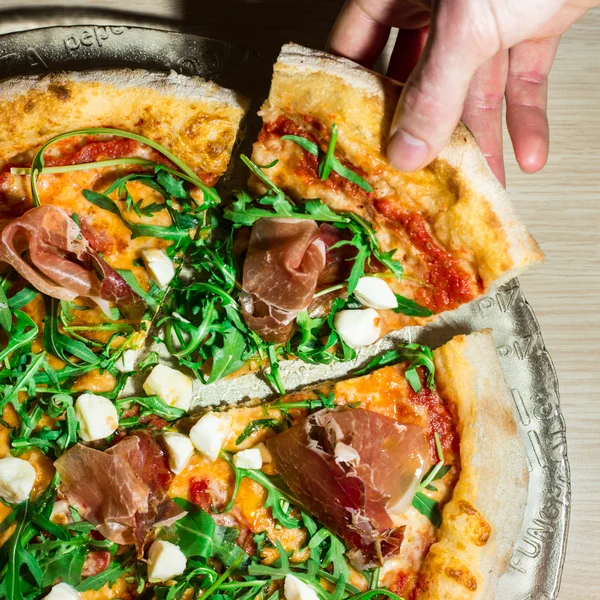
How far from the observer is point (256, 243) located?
2.26 m

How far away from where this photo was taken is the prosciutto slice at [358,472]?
2.10 meters

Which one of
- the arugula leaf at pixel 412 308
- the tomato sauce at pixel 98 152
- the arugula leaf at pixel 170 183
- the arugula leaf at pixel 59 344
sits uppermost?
Answer: the tomato sauce at pixel 98 152

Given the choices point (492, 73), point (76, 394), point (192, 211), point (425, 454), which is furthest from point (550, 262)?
point (76, 394)

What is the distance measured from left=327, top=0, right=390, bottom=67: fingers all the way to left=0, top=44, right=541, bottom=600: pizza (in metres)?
0.38

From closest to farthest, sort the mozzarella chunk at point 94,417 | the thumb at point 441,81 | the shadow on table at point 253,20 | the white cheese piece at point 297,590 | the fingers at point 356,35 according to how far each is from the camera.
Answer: the thumb at point 441,81
the white cheese piece at point 297,590
the mozzarella chunk at point 94,417
the fingers at point 356,35
the shadow on table at point 253,20

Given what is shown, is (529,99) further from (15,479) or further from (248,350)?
(15,479)

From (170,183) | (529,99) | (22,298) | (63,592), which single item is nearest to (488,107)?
(529,99)

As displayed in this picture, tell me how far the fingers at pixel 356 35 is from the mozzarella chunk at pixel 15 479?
6.15 feet

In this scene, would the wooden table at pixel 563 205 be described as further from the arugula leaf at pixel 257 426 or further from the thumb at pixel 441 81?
the arugula leaf at pixel 257 426

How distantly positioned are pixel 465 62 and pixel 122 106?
116 cm

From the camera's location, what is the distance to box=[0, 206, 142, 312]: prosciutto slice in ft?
6.93

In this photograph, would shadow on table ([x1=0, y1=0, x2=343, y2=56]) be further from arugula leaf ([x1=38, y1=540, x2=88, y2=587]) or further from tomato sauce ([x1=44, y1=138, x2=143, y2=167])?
arugula leaf ([x1=38, y1=540, x2=88, y2=587])

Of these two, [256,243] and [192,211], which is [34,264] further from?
[256,243]

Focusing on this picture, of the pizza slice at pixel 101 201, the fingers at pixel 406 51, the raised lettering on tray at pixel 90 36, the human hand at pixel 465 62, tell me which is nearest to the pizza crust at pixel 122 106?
the pizza slice at pixel 101 201
